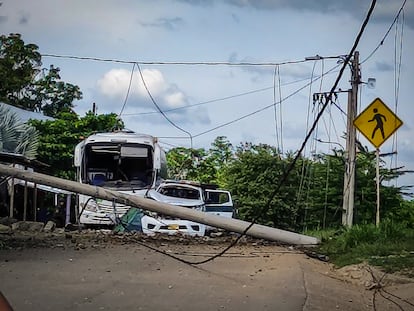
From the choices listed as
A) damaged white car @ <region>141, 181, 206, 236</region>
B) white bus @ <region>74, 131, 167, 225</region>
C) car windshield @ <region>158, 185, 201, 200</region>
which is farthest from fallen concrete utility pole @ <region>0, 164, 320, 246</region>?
car windshield @ <region>158, 185, 201, 200</region>

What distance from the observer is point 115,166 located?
2464 cm

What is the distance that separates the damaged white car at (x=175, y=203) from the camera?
18875mm

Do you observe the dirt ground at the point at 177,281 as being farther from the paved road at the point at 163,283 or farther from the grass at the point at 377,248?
the grass at the point at 377,248

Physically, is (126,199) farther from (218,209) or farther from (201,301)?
(218,209)

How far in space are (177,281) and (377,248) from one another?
14.8 ft

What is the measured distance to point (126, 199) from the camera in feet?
45.2

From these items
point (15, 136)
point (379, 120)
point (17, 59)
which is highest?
point (17, 59)

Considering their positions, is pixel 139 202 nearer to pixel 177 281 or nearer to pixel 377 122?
pixel 177 281

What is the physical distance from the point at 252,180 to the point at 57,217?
30.7ft

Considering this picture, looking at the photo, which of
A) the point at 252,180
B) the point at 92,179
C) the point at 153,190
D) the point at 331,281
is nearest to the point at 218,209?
the point at 153,190

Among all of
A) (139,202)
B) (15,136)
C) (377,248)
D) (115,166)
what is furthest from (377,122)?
(15,136)

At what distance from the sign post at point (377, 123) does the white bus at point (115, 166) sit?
9.17m

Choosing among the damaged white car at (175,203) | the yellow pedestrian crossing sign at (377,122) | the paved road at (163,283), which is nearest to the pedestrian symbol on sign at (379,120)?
the yellow pedestrian crossing sign at (377,122)

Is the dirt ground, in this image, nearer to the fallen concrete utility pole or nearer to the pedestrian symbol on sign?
the fallen concrete utility pole
